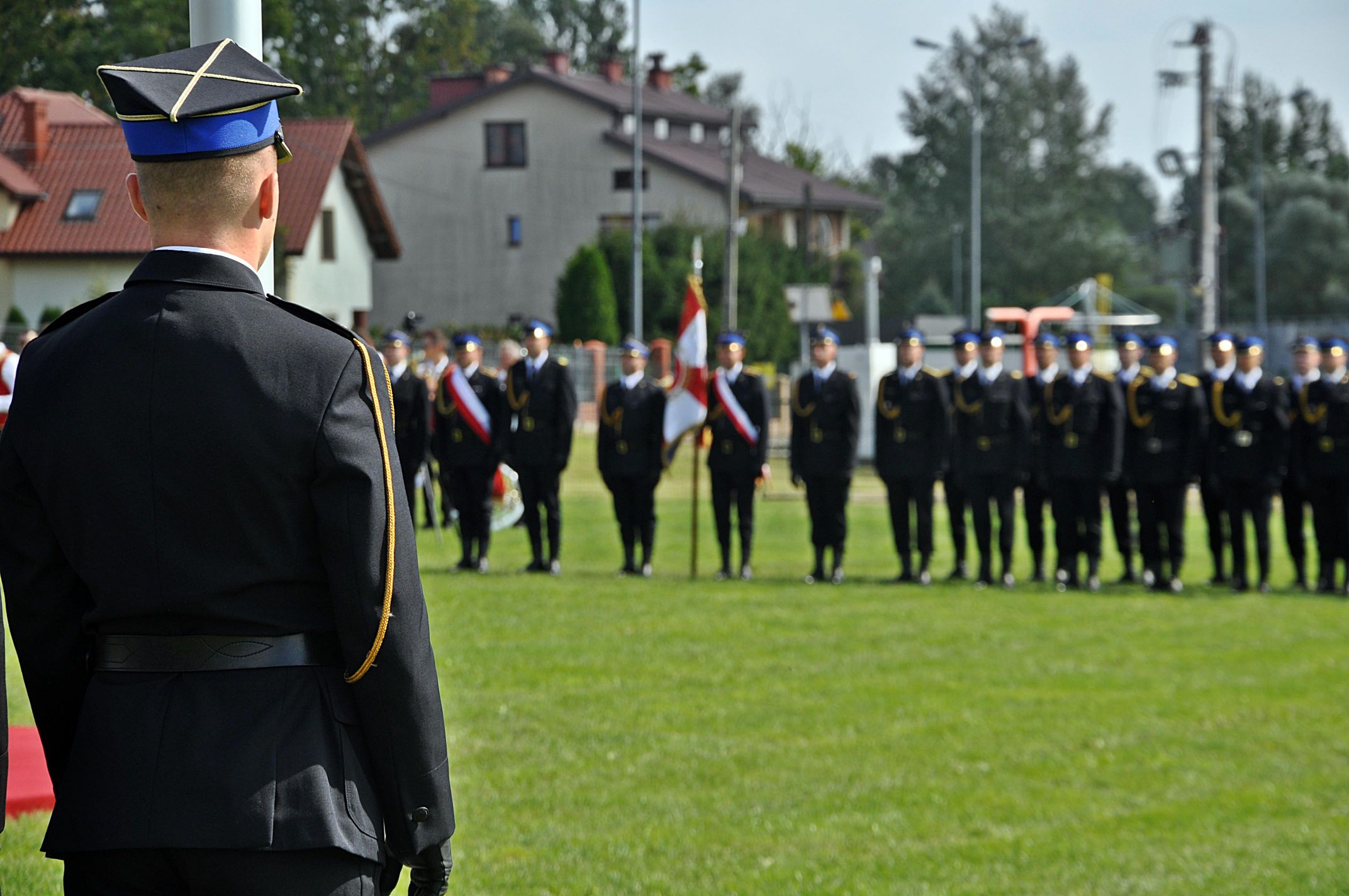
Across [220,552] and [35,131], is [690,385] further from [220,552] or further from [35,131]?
[220,552]

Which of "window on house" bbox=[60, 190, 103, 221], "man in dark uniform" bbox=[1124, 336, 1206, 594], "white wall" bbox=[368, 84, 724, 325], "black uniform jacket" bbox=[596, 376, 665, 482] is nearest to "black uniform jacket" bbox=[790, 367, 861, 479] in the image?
"black uniform jacket" bbox=[596, 376, 665, 482]

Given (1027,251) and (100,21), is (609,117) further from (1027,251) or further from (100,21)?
(100,21)

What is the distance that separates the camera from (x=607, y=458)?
15000 mm

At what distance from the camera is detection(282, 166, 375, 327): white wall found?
124 ft

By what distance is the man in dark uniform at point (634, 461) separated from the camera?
580 inches

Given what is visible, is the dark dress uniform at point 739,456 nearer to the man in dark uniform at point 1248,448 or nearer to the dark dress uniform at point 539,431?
the dark dress uniform at point 539,431

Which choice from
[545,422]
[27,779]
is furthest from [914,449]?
[27,779]

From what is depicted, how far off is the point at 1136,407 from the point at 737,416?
145 inches

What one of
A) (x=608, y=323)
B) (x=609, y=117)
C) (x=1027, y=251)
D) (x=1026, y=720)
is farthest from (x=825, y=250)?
(x=1026, y=720)

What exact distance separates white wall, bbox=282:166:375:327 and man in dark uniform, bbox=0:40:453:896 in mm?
34082

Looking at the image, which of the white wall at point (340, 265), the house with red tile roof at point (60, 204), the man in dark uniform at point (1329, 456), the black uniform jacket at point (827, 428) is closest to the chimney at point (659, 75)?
the white wall at point (340, 265)

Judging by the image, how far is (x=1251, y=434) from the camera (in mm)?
14500

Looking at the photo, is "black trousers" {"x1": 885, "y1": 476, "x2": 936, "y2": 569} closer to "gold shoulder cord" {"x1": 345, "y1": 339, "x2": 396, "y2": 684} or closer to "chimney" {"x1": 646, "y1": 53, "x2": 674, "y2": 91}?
"gold shoulder cord" {"x1": 345, "y1": 339, "x2": 396, "y2": 684}

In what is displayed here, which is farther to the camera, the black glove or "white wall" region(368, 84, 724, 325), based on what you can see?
"white wall" region(368, 84, 724, 325)
